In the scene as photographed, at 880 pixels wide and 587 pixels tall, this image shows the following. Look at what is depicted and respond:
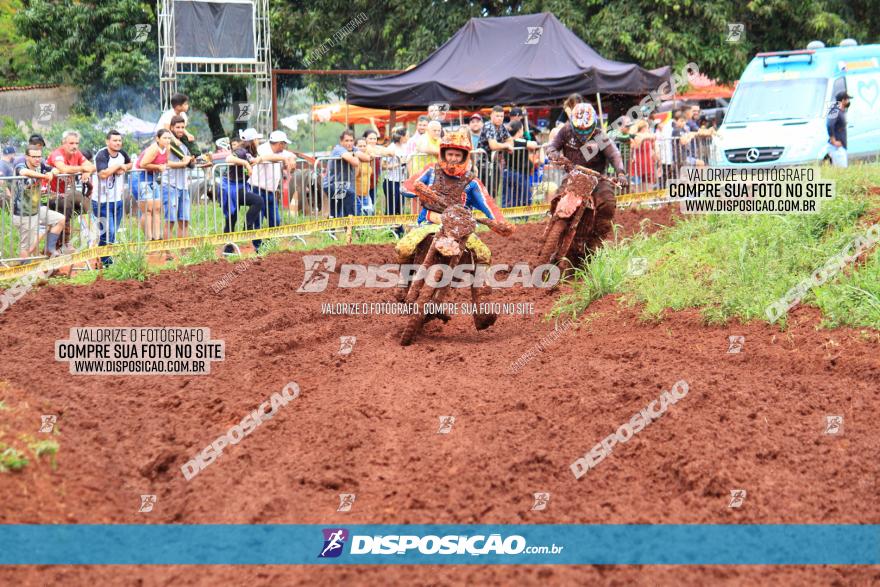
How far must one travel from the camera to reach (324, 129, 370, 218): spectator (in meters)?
16.5

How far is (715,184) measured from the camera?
14.3 metres

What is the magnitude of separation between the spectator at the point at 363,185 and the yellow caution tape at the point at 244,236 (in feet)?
1.06

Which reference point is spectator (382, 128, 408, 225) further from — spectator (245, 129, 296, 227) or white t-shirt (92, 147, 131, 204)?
white t-shirt (92, 147, 131, 204)

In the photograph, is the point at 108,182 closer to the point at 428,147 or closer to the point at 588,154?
the point at 428,147

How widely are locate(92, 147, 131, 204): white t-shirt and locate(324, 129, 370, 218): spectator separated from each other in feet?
10.8

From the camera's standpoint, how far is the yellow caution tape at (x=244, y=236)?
14.1 m

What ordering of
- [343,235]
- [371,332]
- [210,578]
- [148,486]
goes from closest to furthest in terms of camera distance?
[210,578] < [148,486] < [371,332] < [343,235]

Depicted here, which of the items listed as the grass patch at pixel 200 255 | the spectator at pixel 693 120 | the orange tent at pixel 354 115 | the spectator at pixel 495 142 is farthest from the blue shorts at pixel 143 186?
the orange tent at pixel 354 115

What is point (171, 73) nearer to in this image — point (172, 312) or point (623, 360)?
point (172, 312)

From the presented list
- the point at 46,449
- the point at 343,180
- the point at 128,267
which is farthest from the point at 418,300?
the point at 343,180

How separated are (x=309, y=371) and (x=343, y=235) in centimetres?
768

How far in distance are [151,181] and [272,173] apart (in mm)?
1905

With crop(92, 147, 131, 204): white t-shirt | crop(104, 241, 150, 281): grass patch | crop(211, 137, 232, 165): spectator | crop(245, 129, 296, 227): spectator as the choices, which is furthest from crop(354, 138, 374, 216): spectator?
crop(104, 241, 150, 281): grass patch

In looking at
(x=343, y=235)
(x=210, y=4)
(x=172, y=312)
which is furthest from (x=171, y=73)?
(x=172, y=312)
